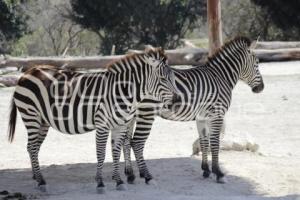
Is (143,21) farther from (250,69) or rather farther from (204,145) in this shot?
(204,145)

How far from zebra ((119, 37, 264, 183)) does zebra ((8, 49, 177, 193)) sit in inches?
20.1

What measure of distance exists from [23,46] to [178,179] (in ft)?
102

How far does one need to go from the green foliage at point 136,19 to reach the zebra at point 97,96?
2242cm

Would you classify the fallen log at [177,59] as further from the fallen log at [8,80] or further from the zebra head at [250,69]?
the zebra head at [250,69]

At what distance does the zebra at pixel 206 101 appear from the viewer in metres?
8.15

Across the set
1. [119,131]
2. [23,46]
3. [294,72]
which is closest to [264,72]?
[294,72]

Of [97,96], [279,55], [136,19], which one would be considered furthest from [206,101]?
[136,19]

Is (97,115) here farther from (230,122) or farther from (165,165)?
(230,122)

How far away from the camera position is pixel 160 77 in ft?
24.9

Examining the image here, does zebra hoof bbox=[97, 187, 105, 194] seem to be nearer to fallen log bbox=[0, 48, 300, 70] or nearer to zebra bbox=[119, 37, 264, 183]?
zebra bbox=[119, 37, 264, 183]

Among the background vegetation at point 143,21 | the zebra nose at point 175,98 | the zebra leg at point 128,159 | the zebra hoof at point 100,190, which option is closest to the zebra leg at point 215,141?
the zebra nose at point 175,98

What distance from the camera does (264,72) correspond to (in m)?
19.0

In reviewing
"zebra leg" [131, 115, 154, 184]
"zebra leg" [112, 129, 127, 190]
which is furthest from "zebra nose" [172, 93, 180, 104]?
"zebra leg" [112, 129, 127, 190]

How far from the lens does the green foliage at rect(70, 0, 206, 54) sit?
30.5 m
